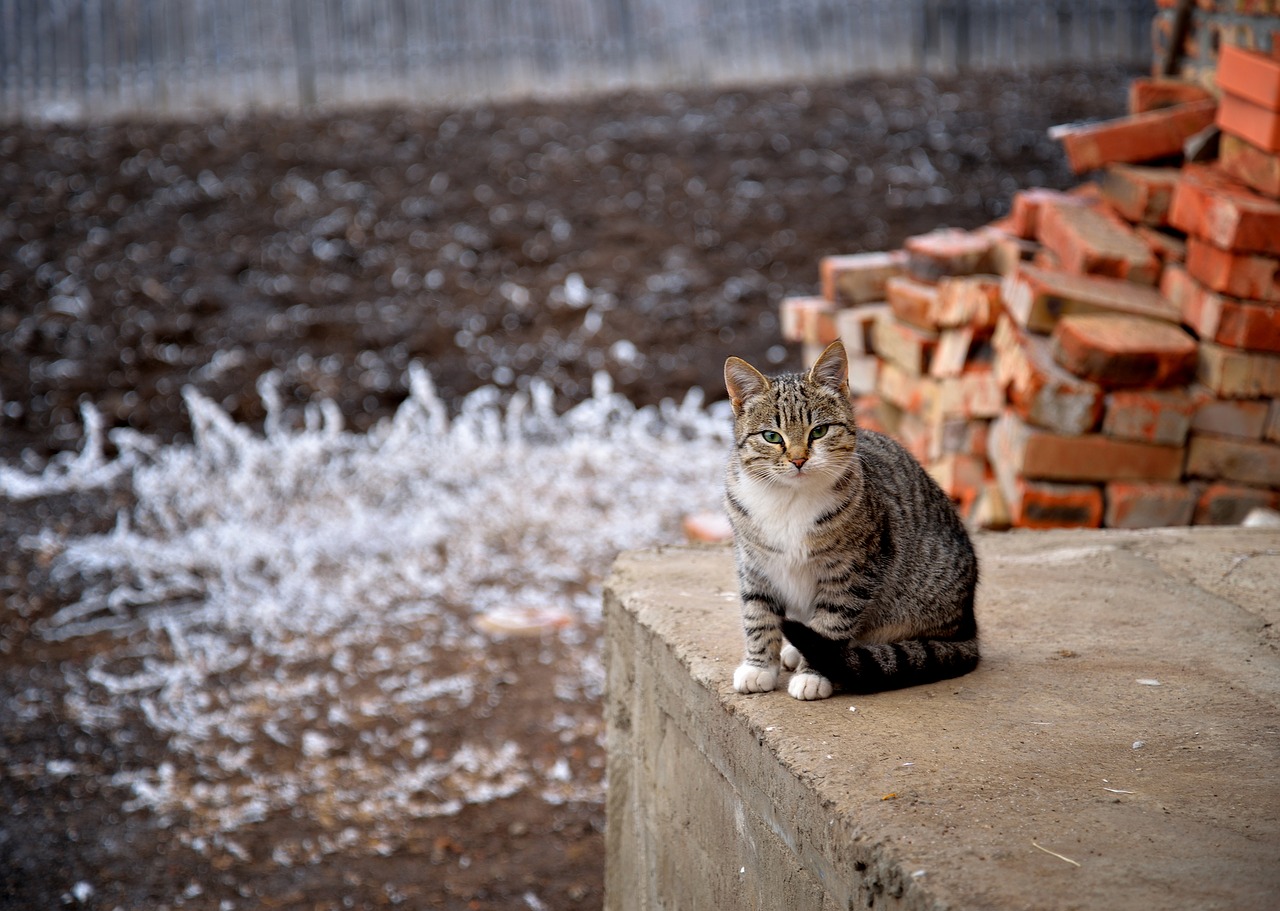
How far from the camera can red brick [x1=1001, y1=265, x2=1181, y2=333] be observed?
3.72 meters

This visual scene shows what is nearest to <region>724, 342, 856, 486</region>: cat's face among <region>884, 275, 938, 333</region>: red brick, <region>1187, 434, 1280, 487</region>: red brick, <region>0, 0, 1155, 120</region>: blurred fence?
<region>1187, 434, 1280, 487</region>: red brick

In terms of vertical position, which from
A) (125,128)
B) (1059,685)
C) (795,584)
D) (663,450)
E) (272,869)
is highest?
(125,128)

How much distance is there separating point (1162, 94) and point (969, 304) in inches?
44.2

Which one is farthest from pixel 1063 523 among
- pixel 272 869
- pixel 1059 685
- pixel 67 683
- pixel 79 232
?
pixel 79 232

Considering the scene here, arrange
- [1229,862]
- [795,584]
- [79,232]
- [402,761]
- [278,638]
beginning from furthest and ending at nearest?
[79,232] → [278,638] → [402,761] → [795,584] → [1229,862]

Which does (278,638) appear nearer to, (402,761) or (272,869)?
(402,761)

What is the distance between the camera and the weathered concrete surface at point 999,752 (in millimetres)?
1685

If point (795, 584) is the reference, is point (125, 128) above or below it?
above

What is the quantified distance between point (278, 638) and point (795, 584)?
277 cm

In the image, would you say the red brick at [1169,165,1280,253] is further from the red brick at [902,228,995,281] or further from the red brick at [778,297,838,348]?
the red brick at [778,297,838,348]

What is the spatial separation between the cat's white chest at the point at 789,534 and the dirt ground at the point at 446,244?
1.89 metres

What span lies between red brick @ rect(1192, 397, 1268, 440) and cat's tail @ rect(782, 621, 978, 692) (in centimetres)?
172

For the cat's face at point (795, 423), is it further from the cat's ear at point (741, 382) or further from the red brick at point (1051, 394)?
the red brick at point (1051, 394)

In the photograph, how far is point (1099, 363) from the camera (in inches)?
139
